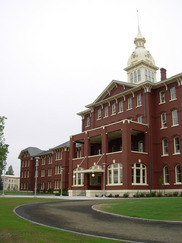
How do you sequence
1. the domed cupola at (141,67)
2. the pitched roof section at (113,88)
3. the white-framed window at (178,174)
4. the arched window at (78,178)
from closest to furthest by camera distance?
the white-framed window at (178,174) < the arched window at (78,178) < the pitched roof section at (113,88) < the domed cupola at (141,67)

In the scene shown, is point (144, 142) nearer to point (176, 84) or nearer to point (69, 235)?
point (176, 84)

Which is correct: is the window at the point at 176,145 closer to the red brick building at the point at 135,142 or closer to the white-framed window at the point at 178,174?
the red brick building at the point at 135,142

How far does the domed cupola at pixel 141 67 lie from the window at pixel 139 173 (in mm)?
16575

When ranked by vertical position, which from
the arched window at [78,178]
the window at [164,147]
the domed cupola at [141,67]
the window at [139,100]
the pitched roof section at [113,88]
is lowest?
the arched window at [78,178]

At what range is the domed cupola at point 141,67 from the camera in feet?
151

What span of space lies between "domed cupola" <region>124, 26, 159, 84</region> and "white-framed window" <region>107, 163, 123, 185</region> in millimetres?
17239

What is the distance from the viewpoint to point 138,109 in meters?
38.7

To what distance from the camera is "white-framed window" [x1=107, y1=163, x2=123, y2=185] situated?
34188mm

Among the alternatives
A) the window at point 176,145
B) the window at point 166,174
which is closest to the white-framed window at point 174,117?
the window at point 176,145

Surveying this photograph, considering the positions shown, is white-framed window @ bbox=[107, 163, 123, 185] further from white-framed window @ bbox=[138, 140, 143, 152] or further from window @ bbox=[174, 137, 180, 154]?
window @ bbox=[174, 137, 180, 154]

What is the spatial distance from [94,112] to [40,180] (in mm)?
30744

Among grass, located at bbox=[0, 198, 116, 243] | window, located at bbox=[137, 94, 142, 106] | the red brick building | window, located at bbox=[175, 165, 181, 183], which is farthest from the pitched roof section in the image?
grass, located at bbox=[0, 198, 116, 243]

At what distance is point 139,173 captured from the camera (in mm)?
34906

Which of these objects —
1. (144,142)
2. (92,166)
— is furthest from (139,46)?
(92,166)
